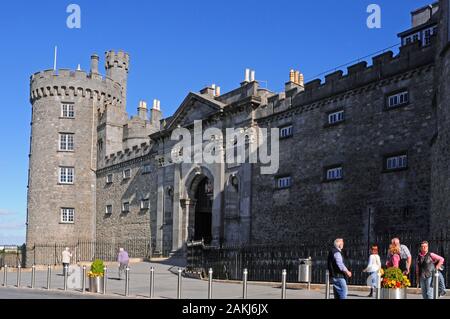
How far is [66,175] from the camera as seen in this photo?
144ft

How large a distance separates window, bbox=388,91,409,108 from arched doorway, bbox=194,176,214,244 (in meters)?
14.1

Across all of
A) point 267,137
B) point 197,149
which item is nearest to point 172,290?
point 267,137

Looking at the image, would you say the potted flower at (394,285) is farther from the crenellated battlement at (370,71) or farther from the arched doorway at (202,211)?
the arched doorway at (202,211)

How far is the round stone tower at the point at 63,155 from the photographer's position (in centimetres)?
4338

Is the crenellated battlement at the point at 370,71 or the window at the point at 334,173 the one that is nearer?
the crenellated battlement at the point at 370,71

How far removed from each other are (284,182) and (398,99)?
24.6 feet

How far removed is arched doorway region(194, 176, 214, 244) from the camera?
3597 cm

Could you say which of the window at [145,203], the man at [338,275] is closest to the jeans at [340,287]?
the man at [338,275]

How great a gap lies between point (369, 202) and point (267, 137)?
762 centimetres

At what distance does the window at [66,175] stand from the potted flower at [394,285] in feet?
112

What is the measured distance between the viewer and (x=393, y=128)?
24.0 metres

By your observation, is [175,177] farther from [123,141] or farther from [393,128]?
[393,128]

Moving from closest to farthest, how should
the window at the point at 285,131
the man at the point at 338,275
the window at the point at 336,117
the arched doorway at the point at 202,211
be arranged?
the man at the point at 338,275
the window at the point at 336,117
the window at the point at 285,131
the arched doorway at the point at 202,211
